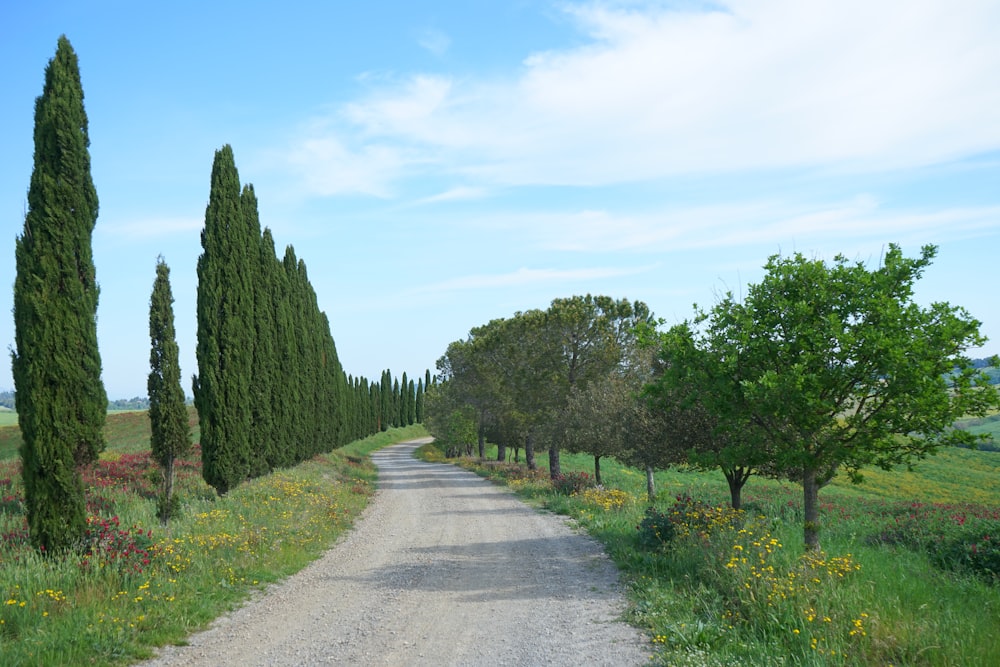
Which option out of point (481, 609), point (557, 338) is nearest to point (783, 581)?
point (481, 609)

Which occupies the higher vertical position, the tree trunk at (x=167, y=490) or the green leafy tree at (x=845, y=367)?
the green leafy tree at (x=845, y=367)

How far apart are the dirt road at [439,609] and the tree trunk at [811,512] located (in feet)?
12.2

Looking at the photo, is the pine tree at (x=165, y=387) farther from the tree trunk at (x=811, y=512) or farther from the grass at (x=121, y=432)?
the grass at (x=121, y=432)

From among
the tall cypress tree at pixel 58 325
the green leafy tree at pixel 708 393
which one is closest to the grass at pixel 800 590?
the green leafy tree at pixel 708 393

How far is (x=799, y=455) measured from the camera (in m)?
11.0

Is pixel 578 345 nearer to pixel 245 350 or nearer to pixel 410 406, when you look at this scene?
pixel 245 350

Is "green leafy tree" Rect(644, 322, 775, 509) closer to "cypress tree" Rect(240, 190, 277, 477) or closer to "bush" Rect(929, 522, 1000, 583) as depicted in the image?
"bush" Rect(929, 522, 1000, 583)

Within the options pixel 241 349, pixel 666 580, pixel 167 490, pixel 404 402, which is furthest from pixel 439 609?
pixel 404 402

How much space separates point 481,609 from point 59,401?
873cm

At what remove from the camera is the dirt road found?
785 cm

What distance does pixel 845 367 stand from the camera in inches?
431

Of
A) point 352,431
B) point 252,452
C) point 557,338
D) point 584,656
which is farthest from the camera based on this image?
point 352,431

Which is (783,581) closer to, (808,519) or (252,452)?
(808,519)

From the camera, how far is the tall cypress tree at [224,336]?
20031 millimetres
